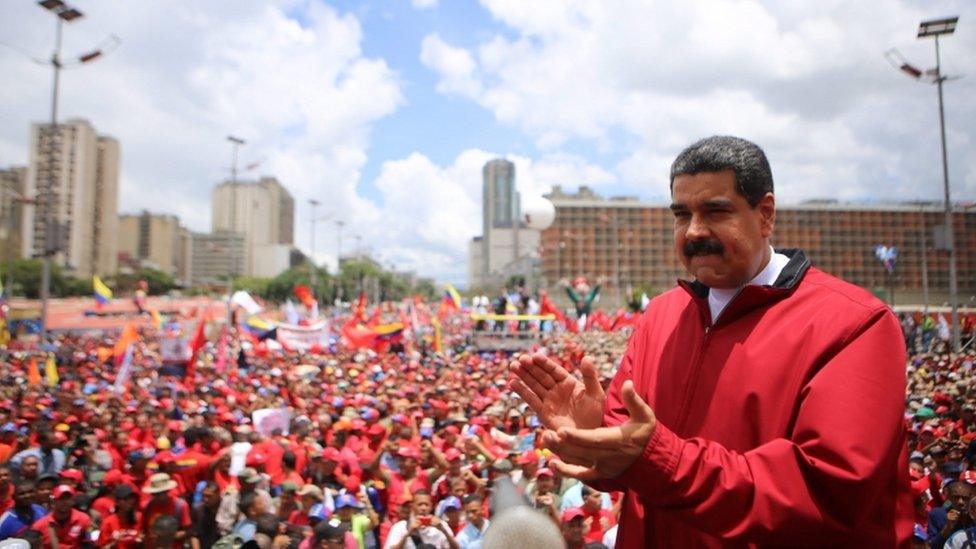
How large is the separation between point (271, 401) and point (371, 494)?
18.5 feet

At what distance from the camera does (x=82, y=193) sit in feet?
356

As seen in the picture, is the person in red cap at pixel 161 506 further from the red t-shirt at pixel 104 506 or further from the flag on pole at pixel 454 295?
the flag on pole at pixel 454 295

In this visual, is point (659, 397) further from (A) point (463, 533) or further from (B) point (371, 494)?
(B) point (371, 494)

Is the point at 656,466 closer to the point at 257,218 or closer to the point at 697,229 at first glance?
the point at 697,229

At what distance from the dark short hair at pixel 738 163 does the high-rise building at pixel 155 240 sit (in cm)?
16306

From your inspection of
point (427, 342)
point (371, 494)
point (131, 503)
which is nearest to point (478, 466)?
point (371, 494)

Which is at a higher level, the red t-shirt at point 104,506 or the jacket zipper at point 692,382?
the jacket zipper at point 692,382

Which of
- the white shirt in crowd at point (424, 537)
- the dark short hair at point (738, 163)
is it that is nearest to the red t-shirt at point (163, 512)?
the white shirt in crowd at point (424, 537)

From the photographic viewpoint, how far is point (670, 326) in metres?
1.86

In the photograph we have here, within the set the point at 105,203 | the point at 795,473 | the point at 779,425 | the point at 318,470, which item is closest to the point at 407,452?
the point at 318,470

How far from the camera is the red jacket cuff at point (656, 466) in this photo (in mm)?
1273

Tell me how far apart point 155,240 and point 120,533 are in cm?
17180

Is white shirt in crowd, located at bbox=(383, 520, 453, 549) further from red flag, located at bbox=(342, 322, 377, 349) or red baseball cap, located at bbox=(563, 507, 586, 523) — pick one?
red flag, located at bbox=(342, 322, 377, 349)

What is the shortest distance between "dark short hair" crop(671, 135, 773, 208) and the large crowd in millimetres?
1605
